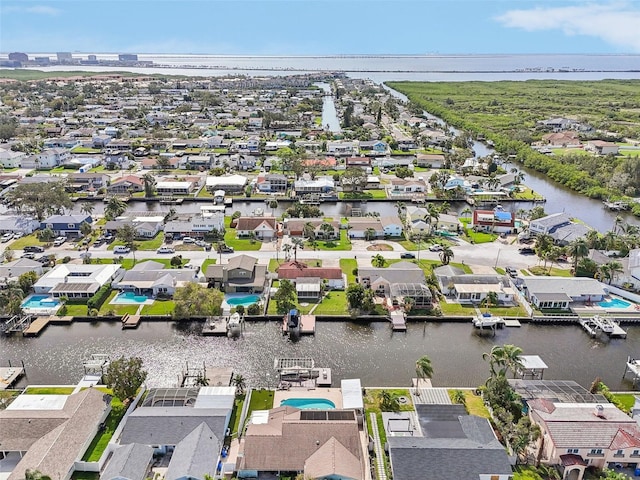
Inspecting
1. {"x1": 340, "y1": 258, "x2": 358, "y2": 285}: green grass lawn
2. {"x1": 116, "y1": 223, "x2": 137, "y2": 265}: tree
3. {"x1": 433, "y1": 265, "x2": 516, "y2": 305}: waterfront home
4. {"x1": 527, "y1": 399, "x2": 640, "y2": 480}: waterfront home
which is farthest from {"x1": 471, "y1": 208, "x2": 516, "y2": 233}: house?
{"x1": 116, "y1": 223, "x2": 137, "y2": 265}: tree

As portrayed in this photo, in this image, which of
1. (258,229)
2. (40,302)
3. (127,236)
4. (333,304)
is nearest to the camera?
(333,304)

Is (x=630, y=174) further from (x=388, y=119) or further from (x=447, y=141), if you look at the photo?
(x=388, y=119)

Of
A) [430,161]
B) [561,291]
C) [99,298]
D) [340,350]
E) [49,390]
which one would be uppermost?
[430,161]

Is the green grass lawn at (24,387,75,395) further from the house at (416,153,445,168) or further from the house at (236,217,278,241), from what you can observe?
the house at (416,153,445,168)

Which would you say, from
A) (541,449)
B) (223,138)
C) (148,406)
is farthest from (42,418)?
(223,138)

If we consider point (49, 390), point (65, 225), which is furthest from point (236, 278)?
point (65, 225)

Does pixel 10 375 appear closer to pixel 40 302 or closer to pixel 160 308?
pixel 40 302
